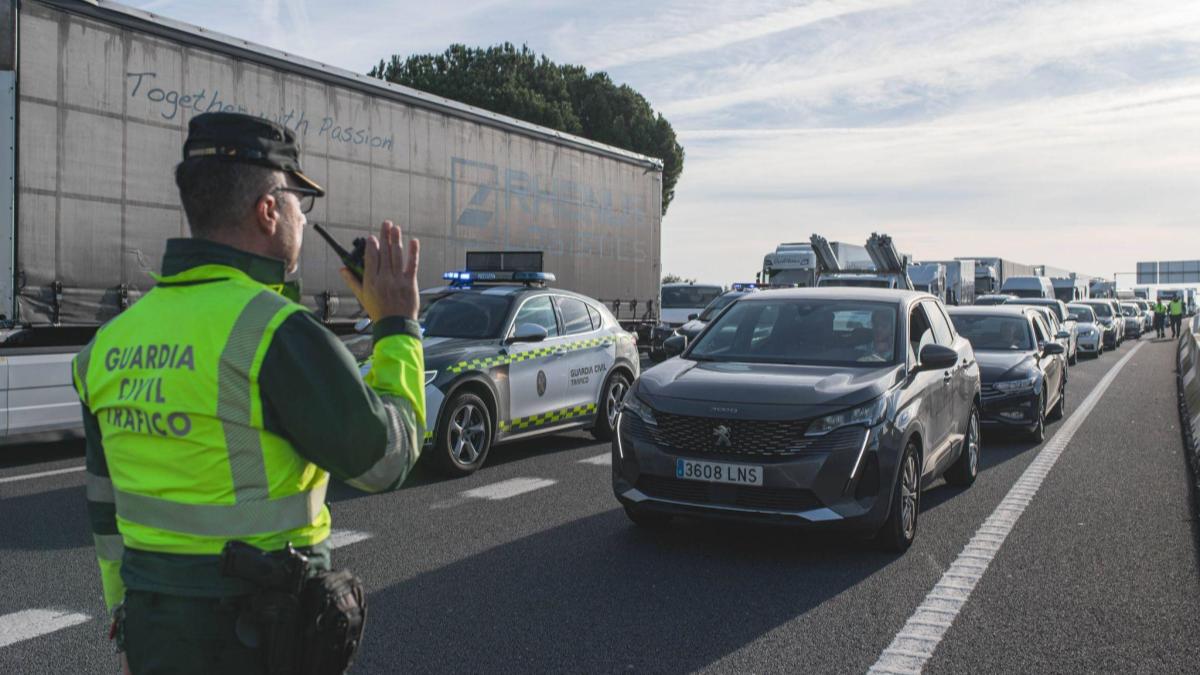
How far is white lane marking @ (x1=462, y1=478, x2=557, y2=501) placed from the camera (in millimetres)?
8336

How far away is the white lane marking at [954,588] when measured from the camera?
4656mm

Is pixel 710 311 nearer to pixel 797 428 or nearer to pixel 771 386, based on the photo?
pixel 771 386

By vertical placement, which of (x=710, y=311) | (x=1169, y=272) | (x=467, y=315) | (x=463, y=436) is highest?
(x=1169, y=272)

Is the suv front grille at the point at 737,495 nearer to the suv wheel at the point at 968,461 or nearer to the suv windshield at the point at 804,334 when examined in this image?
the suv windshield at the point at 804,334

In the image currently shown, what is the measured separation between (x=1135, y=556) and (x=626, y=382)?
19.9 feet

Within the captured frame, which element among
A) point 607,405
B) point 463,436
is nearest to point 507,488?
point 463,436

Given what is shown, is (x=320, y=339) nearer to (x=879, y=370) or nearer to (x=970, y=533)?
(x=879, y=370)

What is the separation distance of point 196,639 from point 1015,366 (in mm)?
11289

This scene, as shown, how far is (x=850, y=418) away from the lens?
632 cm

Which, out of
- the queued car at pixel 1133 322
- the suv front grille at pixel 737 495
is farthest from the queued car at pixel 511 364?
the queued car at pixel 1133 322

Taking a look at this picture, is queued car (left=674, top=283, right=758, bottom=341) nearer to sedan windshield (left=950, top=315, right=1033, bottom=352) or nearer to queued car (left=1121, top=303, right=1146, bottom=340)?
sedan windshield (left=950, top=315, right=1033, bottom=352)

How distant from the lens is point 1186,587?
584 cm

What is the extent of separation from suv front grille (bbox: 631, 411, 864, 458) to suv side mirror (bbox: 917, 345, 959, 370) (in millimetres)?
1197

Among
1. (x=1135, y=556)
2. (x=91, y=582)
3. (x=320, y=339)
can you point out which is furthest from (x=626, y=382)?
(x=320, y=339)
